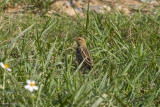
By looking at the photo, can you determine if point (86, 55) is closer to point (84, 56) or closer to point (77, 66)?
point (84, 56)

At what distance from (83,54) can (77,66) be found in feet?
2.98

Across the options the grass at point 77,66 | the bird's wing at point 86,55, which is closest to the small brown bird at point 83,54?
the bird's wing at point 86,55

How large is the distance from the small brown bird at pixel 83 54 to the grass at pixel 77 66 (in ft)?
0.42

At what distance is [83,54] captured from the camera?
522cm

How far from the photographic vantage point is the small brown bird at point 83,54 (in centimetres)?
505

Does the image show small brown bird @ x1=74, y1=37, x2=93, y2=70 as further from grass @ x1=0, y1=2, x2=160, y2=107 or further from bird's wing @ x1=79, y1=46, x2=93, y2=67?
grass @ x1=0, y1=2, x2=160, y2=107

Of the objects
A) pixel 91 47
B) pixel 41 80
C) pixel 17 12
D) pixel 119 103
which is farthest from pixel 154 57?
pixel 17 12

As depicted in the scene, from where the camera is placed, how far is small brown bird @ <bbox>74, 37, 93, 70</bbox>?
5.05 metres

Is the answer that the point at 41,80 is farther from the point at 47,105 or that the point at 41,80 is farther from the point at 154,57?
the point at 154,57

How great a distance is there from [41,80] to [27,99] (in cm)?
Answer: 62

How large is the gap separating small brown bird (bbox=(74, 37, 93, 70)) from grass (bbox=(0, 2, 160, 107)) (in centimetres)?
13

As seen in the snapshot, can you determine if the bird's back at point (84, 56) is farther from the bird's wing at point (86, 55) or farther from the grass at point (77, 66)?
the grass at point (77, 66)

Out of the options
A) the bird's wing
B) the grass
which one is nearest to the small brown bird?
the bird's wing

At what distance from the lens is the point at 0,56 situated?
4.14 meters
